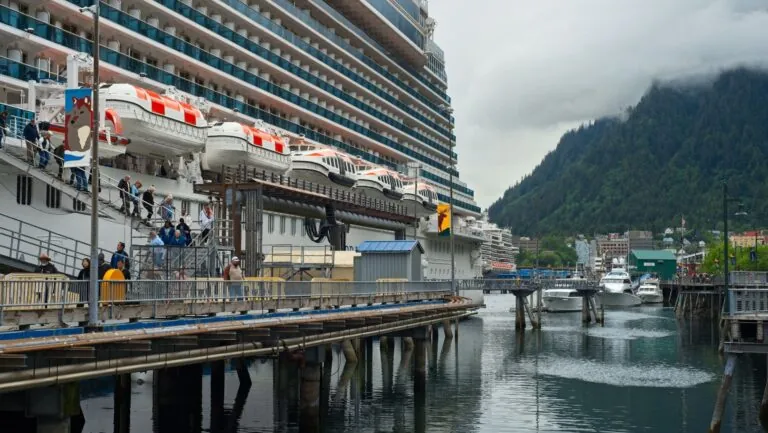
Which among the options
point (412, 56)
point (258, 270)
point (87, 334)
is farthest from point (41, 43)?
point (412, 56)

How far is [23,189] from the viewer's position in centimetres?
3362

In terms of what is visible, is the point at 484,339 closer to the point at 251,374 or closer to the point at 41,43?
the point at 251,374

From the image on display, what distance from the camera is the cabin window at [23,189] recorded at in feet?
110

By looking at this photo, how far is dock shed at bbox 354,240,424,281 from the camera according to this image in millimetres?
49031

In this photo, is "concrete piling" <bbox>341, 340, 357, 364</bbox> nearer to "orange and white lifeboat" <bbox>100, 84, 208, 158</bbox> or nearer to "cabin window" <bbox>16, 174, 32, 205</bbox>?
"orange and white lifeboat" <bbox>100, 84, 208, 158</bbox>

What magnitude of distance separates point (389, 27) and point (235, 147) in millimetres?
44219

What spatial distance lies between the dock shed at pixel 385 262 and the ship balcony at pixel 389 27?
37.6 meters

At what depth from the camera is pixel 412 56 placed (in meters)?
97.9

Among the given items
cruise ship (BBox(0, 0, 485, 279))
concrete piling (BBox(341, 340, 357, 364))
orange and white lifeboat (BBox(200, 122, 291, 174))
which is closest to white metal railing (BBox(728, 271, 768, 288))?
cruise ship (BBox(0, 0, 485, 279))

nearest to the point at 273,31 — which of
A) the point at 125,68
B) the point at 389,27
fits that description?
the point at 125,68

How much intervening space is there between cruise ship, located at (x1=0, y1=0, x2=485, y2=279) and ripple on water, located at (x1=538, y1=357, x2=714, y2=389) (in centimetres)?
1714

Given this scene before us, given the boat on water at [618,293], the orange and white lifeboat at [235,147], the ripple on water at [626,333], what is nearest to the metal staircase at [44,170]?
the orange and white lifeboat at [235,147]

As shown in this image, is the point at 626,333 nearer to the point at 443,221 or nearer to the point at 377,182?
the point at 443,221

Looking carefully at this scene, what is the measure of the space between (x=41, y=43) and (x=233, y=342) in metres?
20.7
